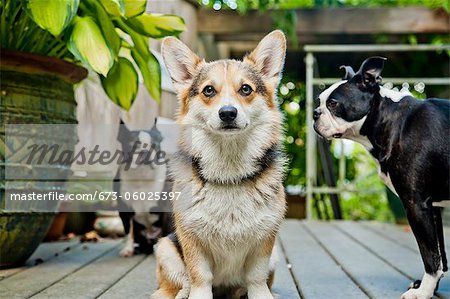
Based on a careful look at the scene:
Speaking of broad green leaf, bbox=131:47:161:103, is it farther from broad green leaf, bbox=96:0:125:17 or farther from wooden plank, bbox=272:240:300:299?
wooden plank, bbox=272:240:300:299

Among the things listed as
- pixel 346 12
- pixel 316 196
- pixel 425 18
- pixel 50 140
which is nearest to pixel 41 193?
pixel 50 140

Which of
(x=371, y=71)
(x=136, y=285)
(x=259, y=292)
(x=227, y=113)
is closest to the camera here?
(x=227, y=113)

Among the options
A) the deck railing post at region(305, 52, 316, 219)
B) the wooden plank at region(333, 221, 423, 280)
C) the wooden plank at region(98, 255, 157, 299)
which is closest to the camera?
the wooden plank at region(98, 255, 157, 299)

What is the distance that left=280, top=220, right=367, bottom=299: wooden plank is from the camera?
2.14 metres

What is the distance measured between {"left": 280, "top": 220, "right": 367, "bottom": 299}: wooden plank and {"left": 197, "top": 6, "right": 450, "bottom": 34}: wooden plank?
2.00 metres

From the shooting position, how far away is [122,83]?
2859 millimetres

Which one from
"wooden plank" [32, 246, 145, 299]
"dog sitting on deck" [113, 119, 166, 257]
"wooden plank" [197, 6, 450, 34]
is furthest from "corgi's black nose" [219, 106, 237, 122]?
"wooden plank" [197, 6, 450, 34]

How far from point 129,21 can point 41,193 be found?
90 centimetres

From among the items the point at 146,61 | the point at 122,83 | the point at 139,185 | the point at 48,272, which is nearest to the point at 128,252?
the point at 139,185

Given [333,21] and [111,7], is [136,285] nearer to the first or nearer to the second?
[111,7]

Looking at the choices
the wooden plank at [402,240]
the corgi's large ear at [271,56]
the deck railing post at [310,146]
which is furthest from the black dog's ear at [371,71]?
the deck railing post at [310,146]

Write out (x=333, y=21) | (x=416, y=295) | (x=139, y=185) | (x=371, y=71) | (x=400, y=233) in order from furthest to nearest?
1. (x=333, y=21)
2. (x=400, y=233)
3. (x=139, y=185)
4. (x=371, y=71)
5. (x=416, y=295)

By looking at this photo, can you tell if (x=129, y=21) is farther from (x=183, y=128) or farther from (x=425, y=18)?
(x=425, y=18)

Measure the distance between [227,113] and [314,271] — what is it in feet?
3.80
